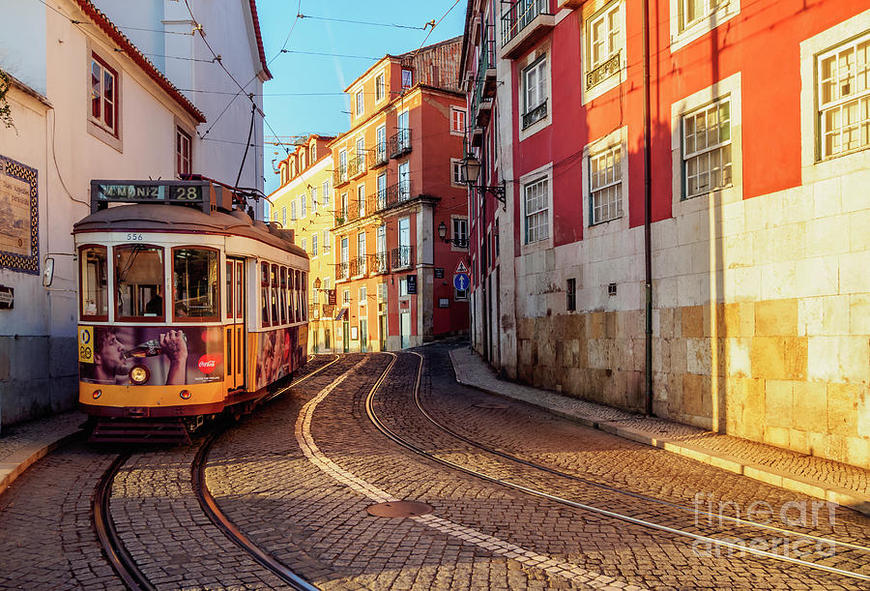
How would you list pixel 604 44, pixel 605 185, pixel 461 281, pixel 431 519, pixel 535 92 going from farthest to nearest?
pixel 461 281
pixel 535 92
pixel 604 44
pixel 605 185
pixel 431 519

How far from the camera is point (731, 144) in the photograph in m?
10.7

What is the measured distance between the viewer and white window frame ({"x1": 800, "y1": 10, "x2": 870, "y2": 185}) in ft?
28.7

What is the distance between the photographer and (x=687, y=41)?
11.8 meters

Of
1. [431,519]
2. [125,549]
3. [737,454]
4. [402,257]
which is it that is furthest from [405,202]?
[125,549]

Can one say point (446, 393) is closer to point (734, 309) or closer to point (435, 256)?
point (734, 309)

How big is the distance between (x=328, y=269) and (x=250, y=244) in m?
42.1

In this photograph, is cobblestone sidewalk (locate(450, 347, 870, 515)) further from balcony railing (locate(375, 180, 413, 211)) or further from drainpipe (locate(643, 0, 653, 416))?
balcony railing (locate(375, 180, 413, 211))

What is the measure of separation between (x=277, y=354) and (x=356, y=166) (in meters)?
36.5

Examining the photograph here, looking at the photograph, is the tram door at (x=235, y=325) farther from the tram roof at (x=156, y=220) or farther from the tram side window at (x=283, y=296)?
the tram side window at (x=283, y=296)

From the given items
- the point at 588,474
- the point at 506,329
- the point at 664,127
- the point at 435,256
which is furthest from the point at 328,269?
the point at 588,474

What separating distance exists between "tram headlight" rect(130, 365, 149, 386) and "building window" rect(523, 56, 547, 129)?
36.7ft

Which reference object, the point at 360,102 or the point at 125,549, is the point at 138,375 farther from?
the point at 360,102

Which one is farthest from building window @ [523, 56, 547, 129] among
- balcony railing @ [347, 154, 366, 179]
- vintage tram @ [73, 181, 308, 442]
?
balcony railing @ [347, 154, 366, 179]

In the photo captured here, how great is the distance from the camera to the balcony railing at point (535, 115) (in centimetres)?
1705
